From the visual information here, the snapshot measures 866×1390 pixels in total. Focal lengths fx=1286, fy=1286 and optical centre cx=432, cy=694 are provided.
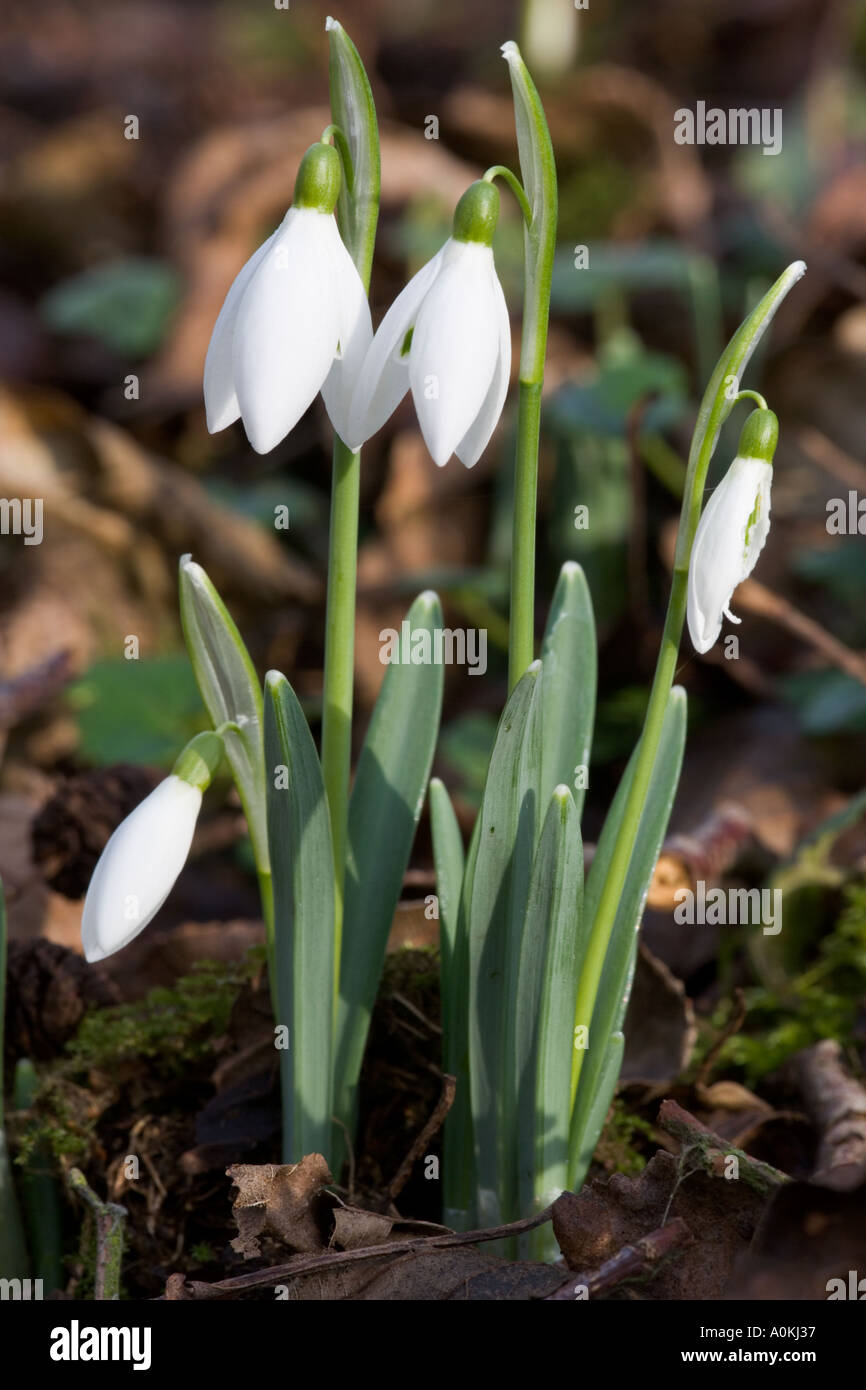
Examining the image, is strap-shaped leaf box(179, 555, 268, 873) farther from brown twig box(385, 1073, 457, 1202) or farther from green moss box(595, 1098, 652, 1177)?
green moss box(595, 1098, 652, 1177)

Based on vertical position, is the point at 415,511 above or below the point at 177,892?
above

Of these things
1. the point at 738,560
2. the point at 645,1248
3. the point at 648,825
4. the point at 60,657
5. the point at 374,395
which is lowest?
the point at 645,1248

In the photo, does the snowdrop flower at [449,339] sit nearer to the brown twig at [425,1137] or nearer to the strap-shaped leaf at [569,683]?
the strap-shaped leaf at [569,683]

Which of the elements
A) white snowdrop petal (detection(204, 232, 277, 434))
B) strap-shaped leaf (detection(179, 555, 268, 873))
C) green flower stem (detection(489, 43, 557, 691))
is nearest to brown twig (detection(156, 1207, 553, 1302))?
strap-shaped leaf (detection(179, 555, 268, 873))

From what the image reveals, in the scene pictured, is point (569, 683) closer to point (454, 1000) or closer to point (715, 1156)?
point (454, 1000)

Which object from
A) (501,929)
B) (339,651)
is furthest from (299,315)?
(501,929)

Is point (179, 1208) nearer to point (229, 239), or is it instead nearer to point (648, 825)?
point (648, 825)

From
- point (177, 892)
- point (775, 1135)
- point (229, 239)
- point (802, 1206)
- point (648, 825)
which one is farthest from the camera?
point (229, 239)

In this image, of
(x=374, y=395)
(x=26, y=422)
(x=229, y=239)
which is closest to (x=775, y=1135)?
(x=374, y=395)
